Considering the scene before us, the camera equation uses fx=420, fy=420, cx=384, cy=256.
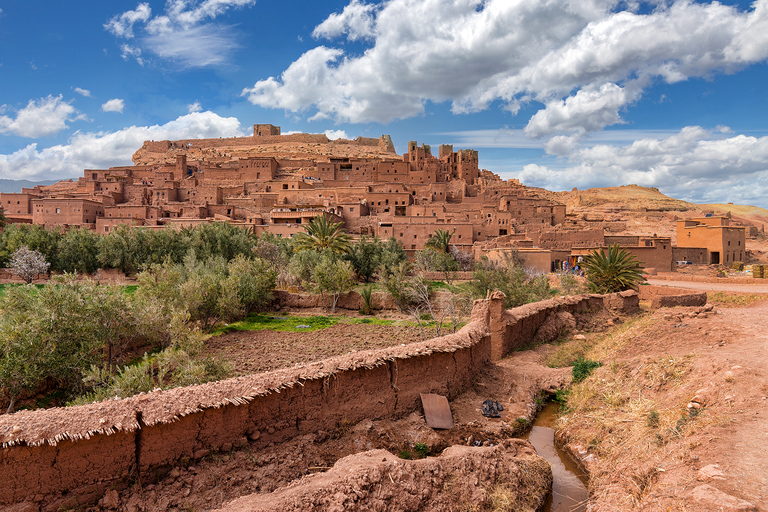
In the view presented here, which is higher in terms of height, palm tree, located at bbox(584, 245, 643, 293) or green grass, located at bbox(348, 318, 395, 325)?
palm tree, located at bbox(584, 245, 643, 293)

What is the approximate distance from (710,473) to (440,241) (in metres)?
26.3

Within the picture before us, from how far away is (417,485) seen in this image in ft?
15.8

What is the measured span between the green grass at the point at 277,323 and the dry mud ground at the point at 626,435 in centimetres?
752

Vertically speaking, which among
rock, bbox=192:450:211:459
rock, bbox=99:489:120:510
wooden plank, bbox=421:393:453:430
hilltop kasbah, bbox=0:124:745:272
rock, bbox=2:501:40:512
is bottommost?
wooden plank, bbox=421:393:453:430

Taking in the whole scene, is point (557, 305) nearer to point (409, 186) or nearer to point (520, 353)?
point (520, 353)

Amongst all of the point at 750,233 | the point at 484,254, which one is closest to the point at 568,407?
the point at 484,254

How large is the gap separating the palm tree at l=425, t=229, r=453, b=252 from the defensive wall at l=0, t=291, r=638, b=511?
2232 cm

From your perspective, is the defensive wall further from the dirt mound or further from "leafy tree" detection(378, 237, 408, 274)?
"leafy tree" detection(378, 237, 408, 274)

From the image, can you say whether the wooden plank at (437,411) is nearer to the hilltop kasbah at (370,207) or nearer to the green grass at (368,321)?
the green grass at (368,321)

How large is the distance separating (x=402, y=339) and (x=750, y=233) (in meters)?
43.2

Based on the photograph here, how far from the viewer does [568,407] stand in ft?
26.8

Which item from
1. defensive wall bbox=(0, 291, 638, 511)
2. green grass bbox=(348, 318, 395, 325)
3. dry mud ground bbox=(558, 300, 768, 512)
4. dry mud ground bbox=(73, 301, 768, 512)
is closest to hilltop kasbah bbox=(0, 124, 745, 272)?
green grass bbox=(348, 318, 395, 325)

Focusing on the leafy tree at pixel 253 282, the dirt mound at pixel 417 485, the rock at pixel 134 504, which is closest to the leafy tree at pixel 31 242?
the leafy tree at pixel 253 282

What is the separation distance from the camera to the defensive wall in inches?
161
